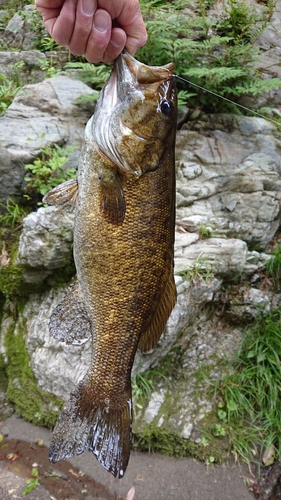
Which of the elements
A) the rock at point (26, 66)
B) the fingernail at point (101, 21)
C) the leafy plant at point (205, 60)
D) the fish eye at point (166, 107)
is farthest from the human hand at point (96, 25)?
the rock at point (26, 66)

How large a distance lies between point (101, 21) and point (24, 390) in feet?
10.1

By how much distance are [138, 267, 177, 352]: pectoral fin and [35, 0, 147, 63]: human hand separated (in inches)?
37.0

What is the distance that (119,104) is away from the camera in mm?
1603

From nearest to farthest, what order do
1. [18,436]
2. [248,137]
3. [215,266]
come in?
[18,436] → [215,266] → [248,137]

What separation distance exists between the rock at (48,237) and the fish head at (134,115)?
5.93ft

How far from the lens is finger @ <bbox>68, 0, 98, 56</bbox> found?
152 cm

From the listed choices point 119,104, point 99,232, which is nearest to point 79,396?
point 99,232

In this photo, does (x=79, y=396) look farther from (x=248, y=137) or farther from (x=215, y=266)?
(x=248, y=137)

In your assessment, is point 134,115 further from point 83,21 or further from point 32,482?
point 32,482

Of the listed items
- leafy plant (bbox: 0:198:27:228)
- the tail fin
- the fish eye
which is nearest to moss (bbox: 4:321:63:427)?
leafy plant (bbox: 0:198:27:228)

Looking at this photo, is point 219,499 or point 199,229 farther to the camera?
point 199,229

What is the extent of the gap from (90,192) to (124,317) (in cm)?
54

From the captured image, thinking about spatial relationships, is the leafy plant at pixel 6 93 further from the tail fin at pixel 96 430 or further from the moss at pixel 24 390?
the tail fin at pixel 96 430

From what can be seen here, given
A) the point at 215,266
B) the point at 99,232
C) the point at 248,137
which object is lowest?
the point at 215,266
